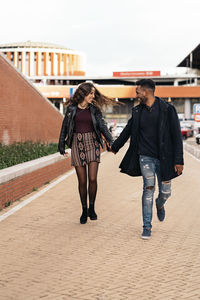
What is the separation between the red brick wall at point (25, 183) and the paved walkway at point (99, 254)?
0.38 meters

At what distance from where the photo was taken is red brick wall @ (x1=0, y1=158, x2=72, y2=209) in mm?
7973

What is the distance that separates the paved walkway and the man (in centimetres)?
55

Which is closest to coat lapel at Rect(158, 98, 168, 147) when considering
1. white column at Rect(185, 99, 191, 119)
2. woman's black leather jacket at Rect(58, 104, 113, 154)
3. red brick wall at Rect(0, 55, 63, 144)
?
woman's black leather jacket at Rect(58, 104, 113, 154)

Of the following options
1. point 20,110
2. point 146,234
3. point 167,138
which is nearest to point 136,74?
point 20,110

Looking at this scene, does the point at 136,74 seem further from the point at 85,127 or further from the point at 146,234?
the point at 146,234

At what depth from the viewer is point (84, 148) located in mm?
6457

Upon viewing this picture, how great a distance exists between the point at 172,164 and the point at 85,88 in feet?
4.96

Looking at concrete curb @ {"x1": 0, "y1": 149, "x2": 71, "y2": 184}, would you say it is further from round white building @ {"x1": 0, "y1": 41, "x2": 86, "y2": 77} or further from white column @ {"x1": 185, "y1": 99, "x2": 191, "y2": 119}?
round white building @ {"x1": 0, "y1": 41, "x2": 86, "y2": 77}

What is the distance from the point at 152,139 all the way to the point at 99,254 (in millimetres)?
1441

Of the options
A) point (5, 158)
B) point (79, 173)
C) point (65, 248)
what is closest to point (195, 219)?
point (79, 173)

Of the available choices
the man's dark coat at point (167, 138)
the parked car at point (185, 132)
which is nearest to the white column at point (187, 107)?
the parked car at point (185, 132)

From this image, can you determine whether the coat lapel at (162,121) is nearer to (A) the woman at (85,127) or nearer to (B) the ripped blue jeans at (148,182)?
(B) the ripped blue jeans at (148,182)

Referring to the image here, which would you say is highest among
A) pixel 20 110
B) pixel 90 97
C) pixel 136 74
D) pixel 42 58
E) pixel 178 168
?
pixel 42 58

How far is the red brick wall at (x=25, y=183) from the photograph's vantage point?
7973 mm
